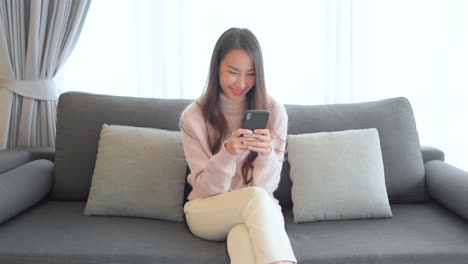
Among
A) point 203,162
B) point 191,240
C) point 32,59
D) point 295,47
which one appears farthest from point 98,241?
point 295,47

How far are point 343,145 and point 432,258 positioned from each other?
2.09 ft

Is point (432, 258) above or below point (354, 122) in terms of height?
below

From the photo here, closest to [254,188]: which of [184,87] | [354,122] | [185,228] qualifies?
[185,228]

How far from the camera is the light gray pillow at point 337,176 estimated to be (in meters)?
2.05

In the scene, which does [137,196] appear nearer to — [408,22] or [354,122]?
[354,122]

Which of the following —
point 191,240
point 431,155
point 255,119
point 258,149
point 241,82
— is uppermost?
point 241,82

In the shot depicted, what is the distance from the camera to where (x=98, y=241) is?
1810mm

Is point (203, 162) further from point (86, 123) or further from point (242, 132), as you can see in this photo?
point (86, 123)

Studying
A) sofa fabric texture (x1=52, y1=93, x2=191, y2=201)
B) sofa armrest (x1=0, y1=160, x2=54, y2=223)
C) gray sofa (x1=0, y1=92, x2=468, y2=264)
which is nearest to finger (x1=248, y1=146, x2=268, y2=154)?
gray sofa (x1=0, y1=92, x2=468, y2=264)

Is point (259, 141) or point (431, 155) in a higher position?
point (259, 141)

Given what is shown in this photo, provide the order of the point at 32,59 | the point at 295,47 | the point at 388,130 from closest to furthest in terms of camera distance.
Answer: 1. the point at 388,130
2. the point at 32,59
3. the point at 295,47

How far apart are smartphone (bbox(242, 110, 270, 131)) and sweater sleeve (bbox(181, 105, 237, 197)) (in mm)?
128

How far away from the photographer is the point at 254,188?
1747 mm

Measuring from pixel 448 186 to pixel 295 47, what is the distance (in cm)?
118
